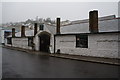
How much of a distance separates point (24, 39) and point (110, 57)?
2280 cm

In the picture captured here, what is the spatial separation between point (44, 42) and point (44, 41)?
0.20m

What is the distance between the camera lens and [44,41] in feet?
80.4

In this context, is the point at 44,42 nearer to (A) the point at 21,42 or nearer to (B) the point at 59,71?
(A) the point at 21,42

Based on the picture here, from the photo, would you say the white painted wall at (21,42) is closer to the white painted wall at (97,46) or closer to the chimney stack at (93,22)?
the white painted wall at (97,46)

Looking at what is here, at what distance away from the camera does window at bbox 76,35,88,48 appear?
16.9 metres

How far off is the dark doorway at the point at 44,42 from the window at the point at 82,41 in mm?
7321

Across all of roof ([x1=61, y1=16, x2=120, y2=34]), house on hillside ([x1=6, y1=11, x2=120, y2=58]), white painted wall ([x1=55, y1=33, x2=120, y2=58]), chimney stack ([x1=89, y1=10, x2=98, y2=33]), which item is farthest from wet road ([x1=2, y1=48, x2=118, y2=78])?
roof ([x1=61, y1=16, x2=120, y2=34])

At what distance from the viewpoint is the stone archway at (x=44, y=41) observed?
2348 cm

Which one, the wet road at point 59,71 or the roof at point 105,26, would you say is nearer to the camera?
the wet road at point 59,71

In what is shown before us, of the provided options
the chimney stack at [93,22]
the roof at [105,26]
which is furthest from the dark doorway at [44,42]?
the chimney stack at [93,22]

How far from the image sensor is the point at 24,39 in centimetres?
3116

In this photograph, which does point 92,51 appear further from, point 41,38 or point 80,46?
point 41,38

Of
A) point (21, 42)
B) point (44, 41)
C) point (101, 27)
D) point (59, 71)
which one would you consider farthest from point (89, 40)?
point (21, 42)

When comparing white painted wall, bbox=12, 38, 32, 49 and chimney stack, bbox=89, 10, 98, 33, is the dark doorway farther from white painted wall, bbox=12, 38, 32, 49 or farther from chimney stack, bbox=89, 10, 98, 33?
chimney stack, bbox=89, 10, 98, 33
